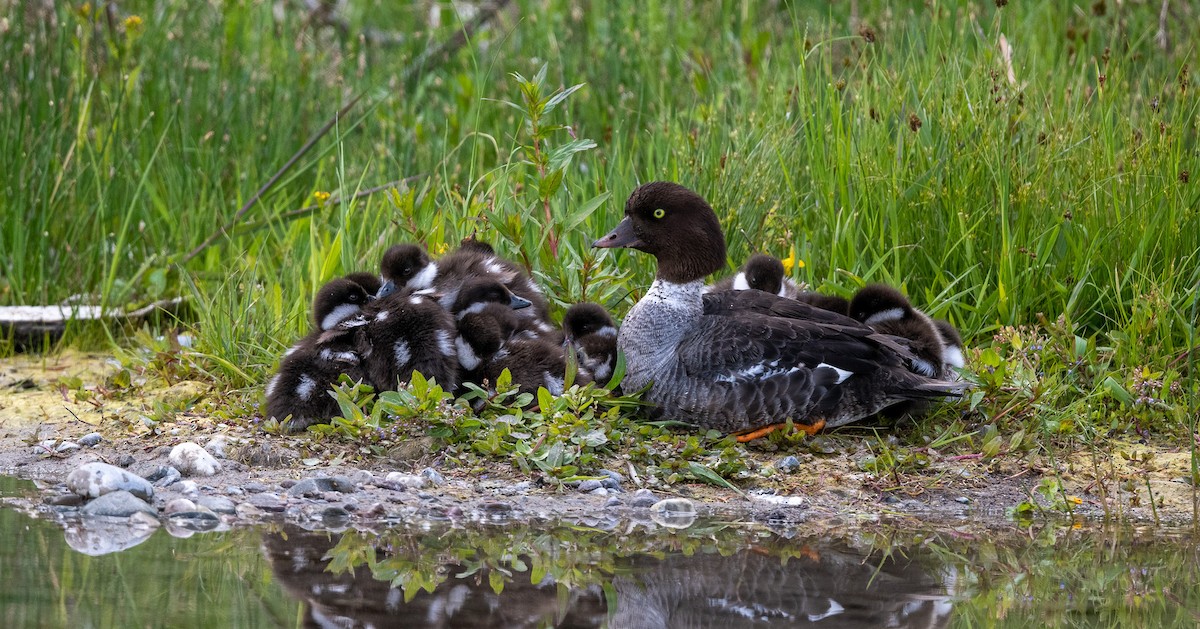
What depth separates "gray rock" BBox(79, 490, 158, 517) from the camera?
159 inches

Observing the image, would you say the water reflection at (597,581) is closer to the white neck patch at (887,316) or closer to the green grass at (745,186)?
the white neck patch at (887,316)

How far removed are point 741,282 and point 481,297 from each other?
3.83 feet

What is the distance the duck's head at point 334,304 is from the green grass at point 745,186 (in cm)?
54

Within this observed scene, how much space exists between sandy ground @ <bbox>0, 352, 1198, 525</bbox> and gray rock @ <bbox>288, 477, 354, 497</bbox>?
0.07m

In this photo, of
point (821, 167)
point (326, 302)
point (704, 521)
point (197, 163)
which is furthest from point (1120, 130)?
point (197, 163)

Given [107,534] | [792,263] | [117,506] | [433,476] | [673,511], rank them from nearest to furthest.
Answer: [107,534] < [117,506] < [673,511] < [433,476] < [792,263]

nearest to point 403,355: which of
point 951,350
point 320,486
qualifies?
point 320,486

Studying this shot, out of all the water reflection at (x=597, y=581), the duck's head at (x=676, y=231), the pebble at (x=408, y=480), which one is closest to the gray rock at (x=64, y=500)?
the water reflection at (x=597, y=581)

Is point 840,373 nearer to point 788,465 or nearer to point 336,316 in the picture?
point 788,465

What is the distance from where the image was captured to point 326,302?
17.6 feet

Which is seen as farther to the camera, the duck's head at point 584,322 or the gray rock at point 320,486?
the duck's head at point 584,322

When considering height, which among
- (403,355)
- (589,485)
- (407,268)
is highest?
(407,268)

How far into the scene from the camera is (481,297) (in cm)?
551

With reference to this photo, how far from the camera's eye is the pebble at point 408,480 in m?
4.57
